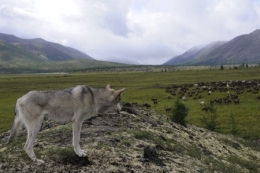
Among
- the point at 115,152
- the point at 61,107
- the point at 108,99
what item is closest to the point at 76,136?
the point at 61,107

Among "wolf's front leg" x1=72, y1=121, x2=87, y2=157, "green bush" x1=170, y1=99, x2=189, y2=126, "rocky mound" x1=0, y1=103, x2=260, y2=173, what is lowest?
"green bush" x1=170, y1=99, x2=189, y2=126

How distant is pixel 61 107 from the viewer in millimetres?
10406

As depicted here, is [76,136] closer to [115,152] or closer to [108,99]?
[108,99]

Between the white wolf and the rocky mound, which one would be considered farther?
the rocky mound

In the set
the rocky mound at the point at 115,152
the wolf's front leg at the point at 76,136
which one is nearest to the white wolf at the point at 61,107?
the wolf's front leg at the point at 76,136

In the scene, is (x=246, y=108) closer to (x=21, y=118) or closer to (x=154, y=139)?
(x=154, y=139)

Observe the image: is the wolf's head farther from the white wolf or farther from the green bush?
the green bush

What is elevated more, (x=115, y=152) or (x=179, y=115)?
(x=115, y=152)

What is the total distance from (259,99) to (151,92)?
28.2 metres

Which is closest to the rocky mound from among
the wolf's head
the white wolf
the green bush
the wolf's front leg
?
the wolf's front leg

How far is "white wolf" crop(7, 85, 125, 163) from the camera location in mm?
9766

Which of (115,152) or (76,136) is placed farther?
(115,152)

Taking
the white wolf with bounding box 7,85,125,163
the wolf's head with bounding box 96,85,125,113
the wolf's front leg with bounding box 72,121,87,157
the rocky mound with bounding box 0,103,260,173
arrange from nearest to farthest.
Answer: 1. the white wolf with bounding box 7,85,125,163
2. the wolf's front leg with bounding box 72,121,87,157
3. the rocky mound with bounding box 0,103,260,173
4. the wolf's head with bounding box 96,85,125,113

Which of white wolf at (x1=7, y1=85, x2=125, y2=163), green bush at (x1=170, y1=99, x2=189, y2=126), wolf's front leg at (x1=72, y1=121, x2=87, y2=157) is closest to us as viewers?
white wolf at (x1=7, y1=85, x2=125, y2=163)
